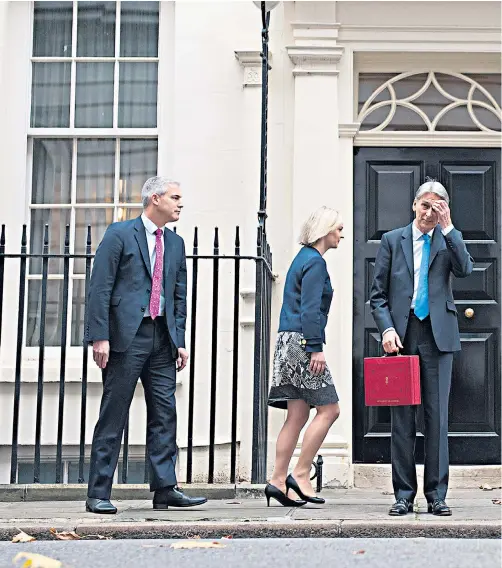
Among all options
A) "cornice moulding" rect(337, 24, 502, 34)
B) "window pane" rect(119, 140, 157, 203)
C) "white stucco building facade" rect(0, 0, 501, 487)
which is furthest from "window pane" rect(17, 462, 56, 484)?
"cornice moulding" rect(337, 24, 502, 34)

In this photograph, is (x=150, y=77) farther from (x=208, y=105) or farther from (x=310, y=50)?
(x=310, y=50)

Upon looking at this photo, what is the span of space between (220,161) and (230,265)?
804mm

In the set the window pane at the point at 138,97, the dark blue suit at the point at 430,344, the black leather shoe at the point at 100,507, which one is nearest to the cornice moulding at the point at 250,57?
the window pane at the point at 138,97

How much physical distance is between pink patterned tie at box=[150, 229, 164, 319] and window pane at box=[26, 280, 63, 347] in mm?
2364

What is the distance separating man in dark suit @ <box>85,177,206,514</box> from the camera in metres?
6.62

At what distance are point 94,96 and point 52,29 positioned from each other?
2.13ft

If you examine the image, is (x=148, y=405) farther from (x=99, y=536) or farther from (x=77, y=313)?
(x=77, y=313)

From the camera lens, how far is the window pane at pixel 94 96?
→ 9.28 meters

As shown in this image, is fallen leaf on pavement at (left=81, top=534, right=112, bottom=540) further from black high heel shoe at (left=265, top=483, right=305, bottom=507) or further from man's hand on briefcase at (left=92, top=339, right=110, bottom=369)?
black high heel shoe at (left=265, top=483, right=305, bottom=507)

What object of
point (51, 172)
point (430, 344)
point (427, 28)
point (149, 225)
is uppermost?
point (427, 28)

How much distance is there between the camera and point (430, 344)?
21.5 ft

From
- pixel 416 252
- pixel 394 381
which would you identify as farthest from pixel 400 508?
pixel 416 252

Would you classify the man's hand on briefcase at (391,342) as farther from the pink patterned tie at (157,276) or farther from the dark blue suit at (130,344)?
the pink patterned tie at (157,276)

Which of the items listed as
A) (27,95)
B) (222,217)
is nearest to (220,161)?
(222,217)
